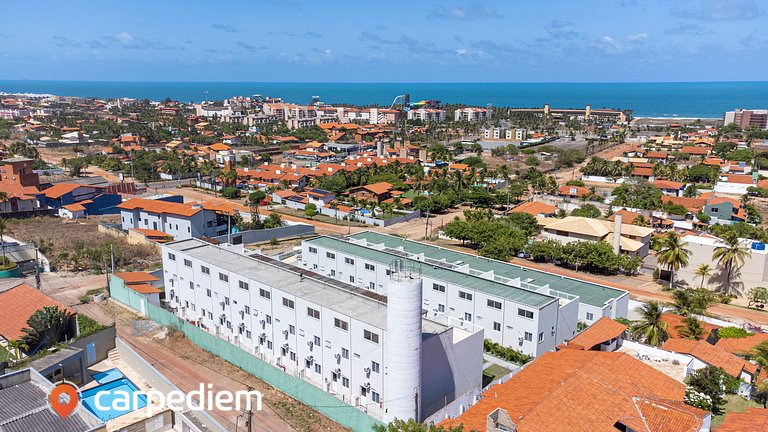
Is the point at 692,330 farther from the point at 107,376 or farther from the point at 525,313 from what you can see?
the point at 107,376

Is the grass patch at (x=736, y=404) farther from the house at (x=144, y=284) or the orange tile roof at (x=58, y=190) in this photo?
the orange tile roof at (x=58, y=190)

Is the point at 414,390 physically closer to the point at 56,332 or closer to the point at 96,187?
the point at 56,332

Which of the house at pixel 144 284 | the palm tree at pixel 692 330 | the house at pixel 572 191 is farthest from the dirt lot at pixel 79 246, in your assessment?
the house at pixel 572 191

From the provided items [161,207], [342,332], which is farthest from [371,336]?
[161,207]

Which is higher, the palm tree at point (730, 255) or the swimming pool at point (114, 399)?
the palm tree at point (730, 255)

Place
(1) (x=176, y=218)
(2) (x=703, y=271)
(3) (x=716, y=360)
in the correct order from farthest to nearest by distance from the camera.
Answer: (1) (x=176, y=218) → (2) (x=703, y=271) → (3) (x=716, y=360)

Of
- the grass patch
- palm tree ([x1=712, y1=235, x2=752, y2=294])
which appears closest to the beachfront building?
the grass patch

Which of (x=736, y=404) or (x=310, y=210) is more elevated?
(x=310, y=210)
